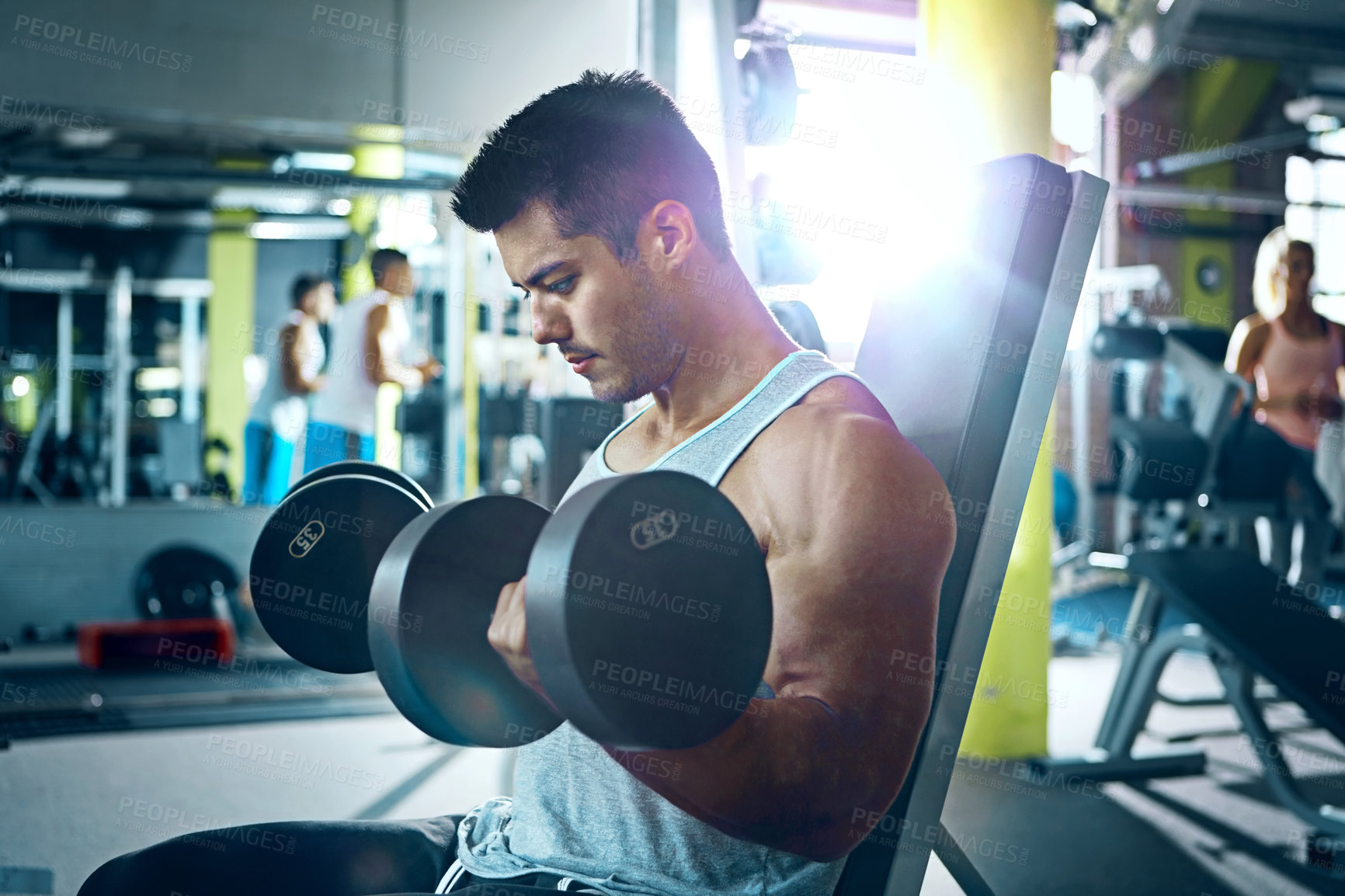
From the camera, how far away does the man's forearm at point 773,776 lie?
58 centimetres

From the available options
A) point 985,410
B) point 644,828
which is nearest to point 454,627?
point 644,828

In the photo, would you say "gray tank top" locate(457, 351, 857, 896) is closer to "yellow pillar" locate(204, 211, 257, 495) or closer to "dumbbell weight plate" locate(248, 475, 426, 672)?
"dumbbell weight plate" locate(248, 475, 426, 672)

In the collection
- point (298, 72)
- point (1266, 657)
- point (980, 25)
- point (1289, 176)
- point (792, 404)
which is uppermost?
point (1289, 176)

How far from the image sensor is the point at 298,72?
468cm

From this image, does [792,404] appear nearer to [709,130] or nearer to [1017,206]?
[1017,206]

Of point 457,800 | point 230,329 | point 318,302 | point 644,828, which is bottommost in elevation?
point 457,800

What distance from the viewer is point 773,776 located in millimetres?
607

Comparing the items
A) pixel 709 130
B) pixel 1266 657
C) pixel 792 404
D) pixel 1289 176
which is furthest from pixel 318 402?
pixel 1289 176

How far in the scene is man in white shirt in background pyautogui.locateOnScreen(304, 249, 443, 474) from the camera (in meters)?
3.81

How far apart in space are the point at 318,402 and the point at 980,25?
8.59 feet

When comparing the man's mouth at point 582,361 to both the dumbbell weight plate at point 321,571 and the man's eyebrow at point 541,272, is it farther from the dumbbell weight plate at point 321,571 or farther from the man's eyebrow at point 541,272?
the dumbbell weight plate at point 321,571

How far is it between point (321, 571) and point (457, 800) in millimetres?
1879

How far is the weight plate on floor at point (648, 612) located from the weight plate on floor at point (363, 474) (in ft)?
1.37

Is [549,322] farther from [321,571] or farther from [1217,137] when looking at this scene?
[1217,137]
